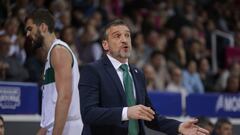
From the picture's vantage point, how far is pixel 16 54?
10.4 meters

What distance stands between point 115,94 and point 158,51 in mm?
7095

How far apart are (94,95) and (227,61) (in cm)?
979

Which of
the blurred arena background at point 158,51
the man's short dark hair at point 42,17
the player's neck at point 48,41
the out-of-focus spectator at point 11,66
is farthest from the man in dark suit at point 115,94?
the out-of-focus spectator at point 11,66

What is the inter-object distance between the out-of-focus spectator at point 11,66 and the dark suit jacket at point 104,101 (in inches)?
162

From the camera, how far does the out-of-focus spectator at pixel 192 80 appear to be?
484 inches

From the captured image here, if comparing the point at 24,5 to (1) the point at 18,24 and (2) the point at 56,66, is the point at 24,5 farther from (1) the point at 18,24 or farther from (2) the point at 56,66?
(2) the point at 56,66

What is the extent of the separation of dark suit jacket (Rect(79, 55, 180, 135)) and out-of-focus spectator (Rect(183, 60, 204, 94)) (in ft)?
21.9

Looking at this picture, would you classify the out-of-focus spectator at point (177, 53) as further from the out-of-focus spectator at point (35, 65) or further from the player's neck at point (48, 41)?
the player's neck at point (48, 41)

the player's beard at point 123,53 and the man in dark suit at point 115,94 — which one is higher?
the player's beard at point 123,53

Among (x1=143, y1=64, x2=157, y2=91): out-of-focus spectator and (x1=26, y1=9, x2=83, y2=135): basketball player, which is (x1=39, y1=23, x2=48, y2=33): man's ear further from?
(x1=143, y1=64, x2=157, y2=91): out-of-focus spectator

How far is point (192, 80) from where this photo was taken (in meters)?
12.4

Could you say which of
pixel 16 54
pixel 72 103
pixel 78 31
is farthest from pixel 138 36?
pixel 72 103

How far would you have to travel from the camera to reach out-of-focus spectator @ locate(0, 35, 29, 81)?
948 centimetres

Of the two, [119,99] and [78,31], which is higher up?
[78,31]
